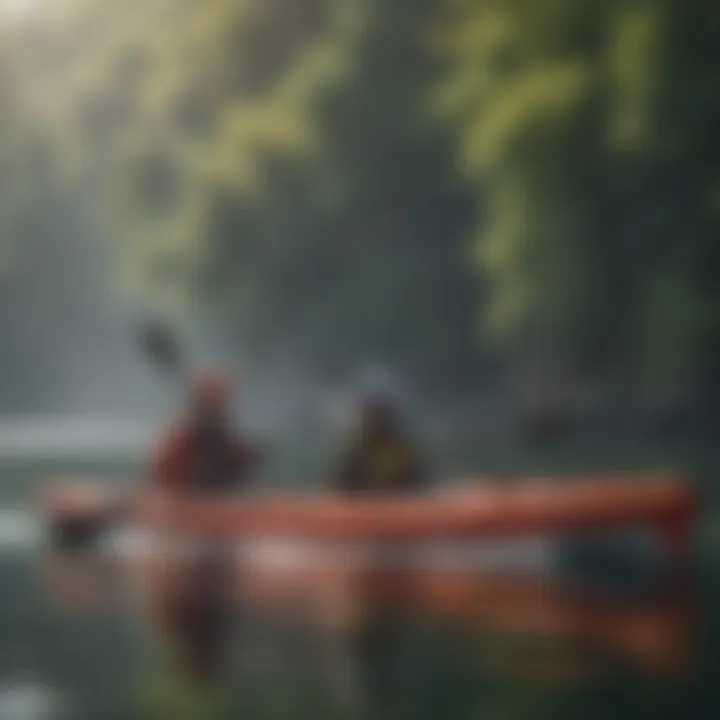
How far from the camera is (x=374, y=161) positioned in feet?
12.2

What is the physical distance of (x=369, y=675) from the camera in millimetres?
2754

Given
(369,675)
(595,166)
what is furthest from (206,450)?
(595,166)

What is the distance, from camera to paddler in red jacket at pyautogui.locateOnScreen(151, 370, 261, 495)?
11.0 ft

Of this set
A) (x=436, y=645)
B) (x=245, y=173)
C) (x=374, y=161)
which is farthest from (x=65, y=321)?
(x=436, y=645)

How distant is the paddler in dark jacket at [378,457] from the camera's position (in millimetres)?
3455

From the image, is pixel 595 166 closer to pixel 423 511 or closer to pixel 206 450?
pixel 423 511

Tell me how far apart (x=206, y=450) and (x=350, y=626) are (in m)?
0.49

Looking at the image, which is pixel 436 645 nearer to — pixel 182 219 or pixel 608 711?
pixel 608 711

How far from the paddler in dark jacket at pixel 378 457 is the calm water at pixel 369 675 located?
32cm

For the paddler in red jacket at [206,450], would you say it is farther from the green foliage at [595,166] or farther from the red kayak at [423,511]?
the green foliage at [595,166]

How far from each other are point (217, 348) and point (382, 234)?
15.4 inches

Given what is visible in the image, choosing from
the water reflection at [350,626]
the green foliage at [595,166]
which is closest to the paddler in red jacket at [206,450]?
the water reflection at [350,626]

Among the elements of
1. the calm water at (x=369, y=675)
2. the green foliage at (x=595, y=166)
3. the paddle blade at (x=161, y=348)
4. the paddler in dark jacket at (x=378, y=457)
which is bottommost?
the calm water at (x=369, y=675)

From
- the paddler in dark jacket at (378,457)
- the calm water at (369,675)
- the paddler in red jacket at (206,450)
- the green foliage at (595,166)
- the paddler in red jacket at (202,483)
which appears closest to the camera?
the calm water at (369,675)
